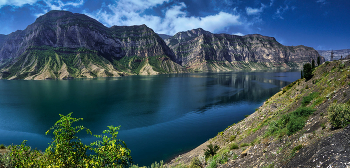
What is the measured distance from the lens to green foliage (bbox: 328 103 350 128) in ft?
35.7

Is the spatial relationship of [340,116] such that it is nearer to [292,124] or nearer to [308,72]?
[292,124]

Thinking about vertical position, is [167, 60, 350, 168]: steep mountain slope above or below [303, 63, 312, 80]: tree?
below

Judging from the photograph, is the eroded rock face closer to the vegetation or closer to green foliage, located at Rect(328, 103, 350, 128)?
green foliage, located at Rect(328, 103, 350, 128)

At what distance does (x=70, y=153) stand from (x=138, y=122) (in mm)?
35963

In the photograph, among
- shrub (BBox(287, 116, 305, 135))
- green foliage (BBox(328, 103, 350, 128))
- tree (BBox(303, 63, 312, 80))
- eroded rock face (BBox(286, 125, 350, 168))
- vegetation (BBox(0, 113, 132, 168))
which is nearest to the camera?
vegetation (BBox(0, 113, 132, 168))

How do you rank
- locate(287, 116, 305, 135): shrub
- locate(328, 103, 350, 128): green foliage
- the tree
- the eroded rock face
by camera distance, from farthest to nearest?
1. the tree
2. locate(287, 116, 305, 135): shrub
3. locate(328, 103, 350, 128): green foliage
4. the eroded rock face

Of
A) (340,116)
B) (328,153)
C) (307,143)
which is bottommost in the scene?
(307,143)

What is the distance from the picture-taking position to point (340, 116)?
36.3 ft

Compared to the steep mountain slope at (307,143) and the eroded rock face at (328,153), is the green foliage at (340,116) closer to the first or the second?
the steep mountain slope at (307,143)

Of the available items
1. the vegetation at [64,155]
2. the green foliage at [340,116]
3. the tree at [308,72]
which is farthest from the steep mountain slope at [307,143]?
the tree at [308,72]

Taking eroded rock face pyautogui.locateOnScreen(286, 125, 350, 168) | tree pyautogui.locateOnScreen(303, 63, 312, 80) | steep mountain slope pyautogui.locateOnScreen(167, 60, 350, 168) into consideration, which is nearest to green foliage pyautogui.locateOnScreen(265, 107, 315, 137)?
steep mountain slope pyautogui.locateOnScreen(167, 60, 350, 168)

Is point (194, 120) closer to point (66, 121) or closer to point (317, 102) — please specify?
point (317, 102)

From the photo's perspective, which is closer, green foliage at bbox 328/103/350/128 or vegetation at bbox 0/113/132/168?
vegetation at bbox 0/113/132/168

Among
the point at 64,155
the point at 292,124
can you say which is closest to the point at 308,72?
the point at 292,124
